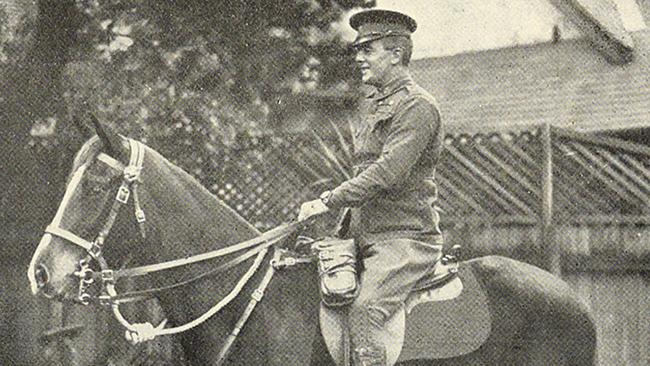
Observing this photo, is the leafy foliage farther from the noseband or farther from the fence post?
the noseband

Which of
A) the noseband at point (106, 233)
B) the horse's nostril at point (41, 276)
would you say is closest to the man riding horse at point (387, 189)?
the noseband at point (106, 233)

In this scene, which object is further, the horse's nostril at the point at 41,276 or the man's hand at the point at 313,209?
the man's hand at the point at 313,209

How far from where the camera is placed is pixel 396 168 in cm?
448

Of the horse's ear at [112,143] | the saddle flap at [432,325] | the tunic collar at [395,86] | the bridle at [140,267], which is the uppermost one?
the horse's ear at [112,143]

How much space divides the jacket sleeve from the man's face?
0.25m

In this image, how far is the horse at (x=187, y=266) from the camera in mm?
4363

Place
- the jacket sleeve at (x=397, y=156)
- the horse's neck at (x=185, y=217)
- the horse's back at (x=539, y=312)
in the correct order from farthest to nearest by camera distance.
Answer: the horse's back at (x=539, y=312) < the horse's neck at (x=185, y=217) < the jacket sleeve at (x=397, y=156)

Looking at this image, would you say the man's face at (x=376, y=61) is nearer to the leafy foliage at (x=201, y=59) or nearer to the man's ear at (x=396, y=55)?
the man's ear at (x=396, y=55)

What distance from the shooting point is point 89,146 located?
4.48 m

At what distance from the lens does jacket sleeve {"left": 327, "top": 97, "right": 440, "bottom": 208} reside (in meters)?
4.48

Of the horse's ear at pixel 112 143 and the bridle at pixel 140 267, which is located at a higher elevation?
the horse's ear at pixel 112 143

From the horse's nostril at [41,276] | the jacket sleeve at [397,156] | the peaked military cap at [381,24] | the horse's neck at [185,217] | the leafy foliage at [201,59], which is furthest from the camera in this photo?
the leafy foliage at [201,59]

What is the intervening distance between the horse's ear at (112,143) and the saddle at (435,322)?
50.3 inches

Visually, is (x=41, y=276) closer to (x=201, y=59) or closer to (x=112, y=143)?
(x=112, y=143)
